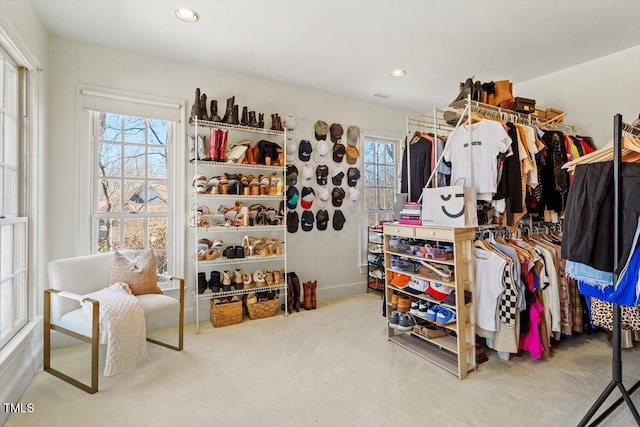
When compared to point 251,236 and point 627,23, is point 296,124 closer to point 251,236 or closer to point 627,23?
point 251,236

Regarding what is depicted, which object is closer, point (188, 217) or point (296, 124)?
point (188, 217)

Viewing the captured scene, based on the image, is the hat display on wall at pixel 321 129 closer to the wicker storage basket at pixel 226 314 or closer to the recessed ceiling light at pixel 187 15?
the recessed ceiling light at pixel 187 15

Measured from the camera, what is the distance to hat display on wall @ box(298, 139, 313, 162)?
378 cm

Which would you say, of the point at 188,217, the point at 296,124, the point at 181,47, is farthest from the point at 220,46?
the point at 188,217

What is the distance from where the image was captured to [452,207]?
2.22 metres

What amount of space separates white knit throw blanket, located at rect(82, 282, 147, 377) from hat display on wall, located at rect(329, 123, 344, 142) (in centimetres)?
287

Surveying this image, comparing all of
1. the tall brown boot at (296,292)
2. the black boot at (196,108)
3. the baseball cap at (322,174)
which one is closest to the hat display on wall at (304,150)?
the baseball cap at (322,174)

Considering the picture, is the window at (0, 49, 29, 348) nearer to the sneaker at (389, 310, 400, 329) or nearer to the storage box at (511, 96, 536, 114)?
the sneaker at (389, 310, 400, 329)

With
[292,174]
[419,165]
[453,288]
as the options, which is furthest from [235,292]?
[419,165]

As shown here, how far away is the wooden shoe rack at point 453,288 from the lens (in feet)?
6.92

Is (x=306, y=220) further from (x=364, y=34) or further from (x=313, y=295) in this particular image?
(x=364, y=34)

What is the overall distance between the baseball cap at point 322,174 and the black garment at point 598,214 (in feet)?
8.55

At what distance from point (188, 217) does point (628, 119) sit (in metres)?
4.43

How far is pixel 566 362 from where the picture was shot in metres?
2.29
